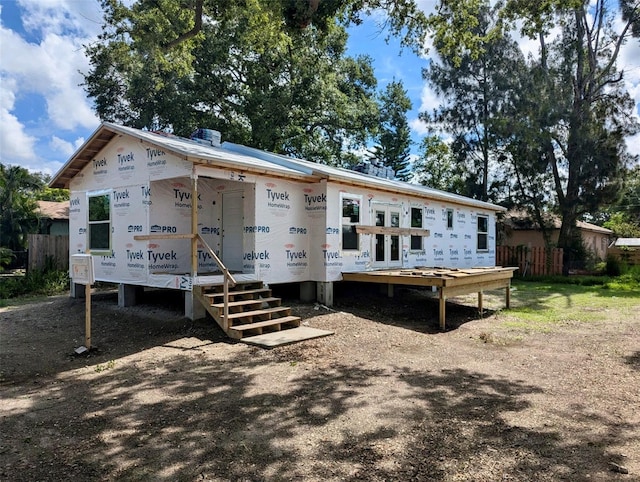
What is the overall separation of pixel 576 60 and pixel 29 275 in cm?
2444

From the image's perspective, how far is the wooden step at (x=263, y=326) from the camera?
7180 mm

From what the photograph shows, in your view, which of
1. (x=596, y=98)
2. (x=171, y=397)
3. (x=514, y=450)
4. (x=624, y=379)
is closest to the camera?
(x=514, y=450)

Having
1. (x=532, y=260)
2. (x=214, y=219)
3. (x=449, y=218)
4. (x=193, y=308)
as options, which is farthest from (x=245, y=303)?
(x=532, y=260)

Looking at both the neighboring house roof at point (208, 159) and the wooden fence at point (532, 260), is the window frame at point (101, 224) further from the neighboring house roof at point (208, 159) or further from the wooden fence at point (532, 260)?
the wooden fence at point (532, 260)

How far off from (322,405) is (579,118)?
2072 cm

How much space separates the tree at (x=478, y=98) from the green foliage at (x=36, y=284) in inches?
775

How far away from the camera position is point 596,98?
2067cm

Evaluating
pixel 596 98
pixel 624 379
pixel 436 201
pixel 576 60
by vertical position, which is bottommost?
pixel 624 379

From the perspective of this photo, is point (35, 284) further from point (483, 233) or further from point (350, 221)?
point (483, 233)

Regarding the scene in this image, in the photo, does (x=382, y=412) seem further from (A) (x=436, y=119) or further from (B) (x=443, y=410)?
(A) (x=436, y=119)

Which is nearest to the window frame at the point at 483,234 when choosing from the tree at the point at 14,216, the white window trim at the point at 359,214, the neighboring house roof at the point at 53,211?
the white window trim at the point at 359,214

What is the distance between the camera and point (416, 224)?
1299 centimetres

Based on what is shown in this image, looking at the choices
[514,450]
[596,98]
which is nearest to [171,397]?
[514,450]

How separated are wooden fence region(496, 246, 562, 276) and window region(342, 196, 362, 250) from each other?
13033mm
